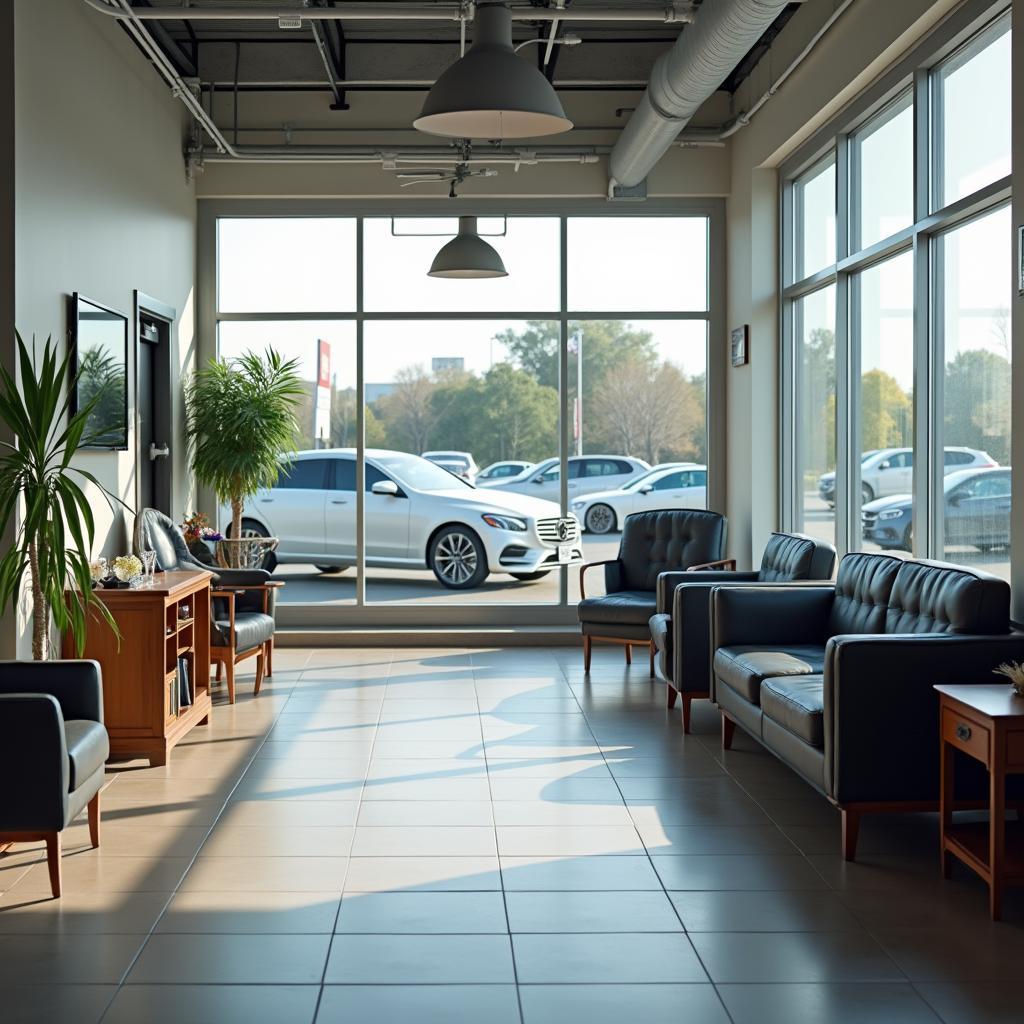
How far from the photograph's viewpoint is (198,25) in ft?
28.6

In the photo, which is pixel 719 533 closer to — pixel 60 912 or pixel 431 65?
pixel 431 65

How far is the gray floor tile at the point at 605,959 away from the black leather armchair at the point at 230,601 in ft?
13.4

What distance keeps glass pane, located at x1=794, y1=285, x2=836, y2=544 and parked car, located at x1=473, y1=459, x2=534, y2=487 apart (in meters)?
2.27

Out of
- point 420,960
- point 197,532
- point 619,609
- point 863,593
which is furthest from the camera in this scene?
point 197,532

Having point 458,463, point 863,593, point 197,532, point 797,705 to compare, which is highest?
point 458,463

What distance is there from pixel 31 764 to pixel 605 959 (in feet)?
6.24

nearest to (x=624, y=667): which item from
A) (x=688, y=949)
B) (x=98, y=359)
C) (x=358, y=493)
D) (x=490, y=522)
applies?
(x=490, y=522)

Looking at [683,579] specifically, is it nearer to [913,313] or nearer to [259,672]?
[913,313]

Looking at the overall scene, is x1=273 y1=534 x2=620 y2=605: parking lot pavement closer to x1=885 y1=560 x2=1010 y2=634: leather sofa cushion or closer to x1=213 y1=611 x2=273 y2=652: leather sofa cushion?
x1=213 y1=611 x2=273 y2=652: leather sofa cushion

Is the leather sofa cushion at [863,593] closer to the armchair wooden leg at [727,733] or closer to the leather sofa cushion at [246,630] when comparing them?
the armchair wooden leg at [727,733]

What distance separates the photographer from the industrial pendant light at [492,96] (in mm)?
4848

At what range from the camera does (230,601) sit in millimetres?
7297

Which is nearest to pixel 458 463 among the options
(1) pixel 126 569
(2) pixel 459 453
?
(2) pixel 459 453

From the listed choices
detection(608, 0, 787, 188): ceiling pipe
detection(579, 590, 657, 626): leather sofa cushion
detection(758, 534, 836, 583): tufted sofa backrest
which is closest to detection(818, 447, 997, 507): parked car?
detection(758, 534, 836, 583): tufted sofa backrest
